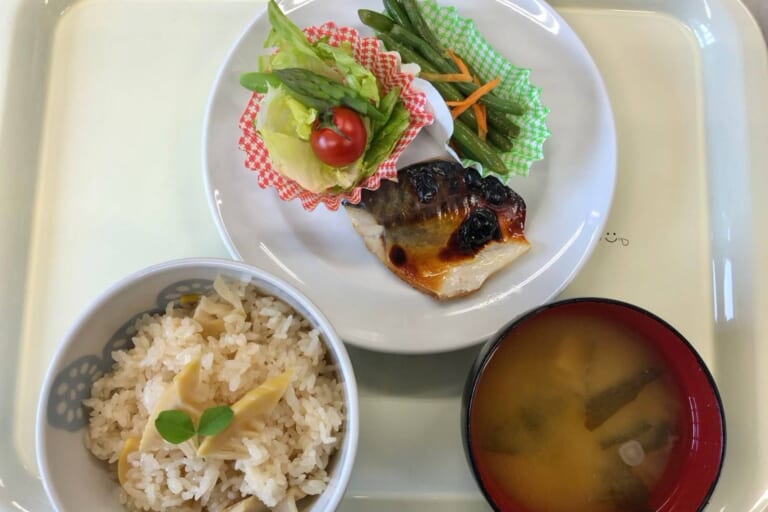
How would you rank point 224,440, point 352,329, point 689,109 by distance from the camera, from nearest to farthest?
point 224,440, point 352,329, point 689,109

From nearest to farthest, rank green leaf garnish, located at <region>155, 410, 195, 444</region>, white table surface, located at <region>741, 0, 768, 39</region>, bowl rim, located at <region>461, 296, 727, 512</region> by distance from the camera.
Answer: green leaf garnish, located at <region>155, 410, 195, 444</region> → bowl rim, located at <region>461, 296, 727, 512</region> → white table surface, located at <region>741, 0, 768, 39</region>

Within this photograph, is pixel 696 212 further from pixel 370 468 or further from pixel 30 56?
pixel 30 56

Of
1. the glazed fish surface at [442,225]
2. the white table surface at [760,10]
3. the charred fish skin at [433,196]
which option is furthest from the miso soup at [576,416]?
the white table surface at [760,10]

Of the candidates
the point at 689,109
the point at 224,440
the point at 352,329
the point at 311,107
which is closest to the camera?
the point at 224,440

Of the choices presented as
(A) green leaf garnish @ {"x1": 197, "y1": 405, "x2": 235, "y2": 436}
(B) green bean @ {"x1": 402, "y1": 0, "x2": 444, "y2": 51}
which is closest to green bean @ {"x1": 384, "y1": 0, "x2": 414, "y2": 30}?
(B) green bean @ {"x1": 402, "y1": 0, "x2": 444, "y2": 51}

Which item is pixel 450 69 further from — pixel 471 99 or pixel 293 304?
pixel 293 304

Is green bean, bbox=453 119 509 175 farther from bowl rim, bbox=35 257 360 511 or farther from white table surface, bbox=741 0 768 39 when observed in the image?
white table surface, bbox=741 0 768 39

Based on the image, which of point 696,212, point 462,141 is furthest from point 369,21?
point 696,212
